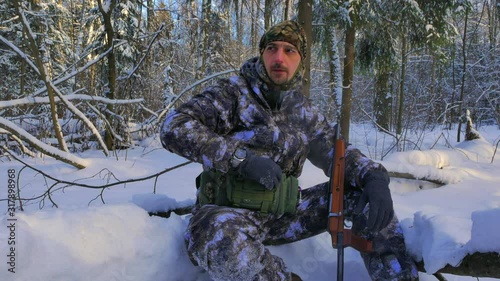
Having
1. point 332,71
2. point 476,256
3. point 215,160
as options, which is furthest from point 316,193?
point 332,71

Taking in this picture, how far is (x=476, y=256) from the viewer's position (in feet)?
4.74

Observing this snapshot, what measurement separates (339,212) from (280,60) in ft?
3.04

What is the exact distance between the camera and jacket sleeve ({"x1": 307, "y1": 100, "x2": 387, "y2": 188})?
2025 millimetres

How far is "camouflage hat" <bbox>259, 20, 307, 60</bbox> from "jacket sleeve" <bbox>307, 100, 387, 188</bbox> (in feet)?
1.40

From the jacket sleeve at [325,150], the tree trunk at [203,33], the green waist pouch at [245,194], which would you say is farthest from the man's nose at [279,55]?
the tree trunk at [203,33]

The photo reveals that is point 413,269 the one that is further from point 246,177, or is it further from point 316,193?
point 246,177

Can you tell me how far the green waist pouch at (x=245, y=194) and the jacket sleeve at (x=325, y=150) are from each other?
0.35 meters

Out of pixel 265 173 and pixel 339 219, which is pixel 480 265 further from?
pixel 265 173

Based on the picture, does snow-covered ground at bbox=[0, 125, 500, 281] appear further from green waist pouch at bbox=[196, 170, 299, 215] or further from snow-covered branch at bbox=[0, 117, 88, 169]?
snow-covered branch at bbox=[0, 117, 88, 169]

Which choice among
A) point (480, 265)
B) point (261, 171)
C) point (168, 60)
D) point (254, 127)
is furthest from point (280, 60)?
point (168, 60)

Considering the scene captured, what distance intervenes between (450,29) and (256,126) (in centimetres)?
809

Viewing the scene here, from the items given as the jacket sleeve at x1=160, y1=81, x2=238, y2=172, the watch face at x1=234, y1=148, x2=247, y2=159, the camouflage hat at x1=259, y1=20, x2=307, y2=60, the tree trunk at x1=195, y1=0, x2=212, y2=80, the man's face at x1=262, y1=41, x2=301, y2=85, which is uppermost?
the tree trunk at x1=195, y1=0, x2=212, y2=80

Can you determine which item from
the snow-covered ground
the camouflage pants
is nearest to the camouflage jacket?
the camouflage pants

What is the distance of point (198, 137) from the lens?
5.63 ft
